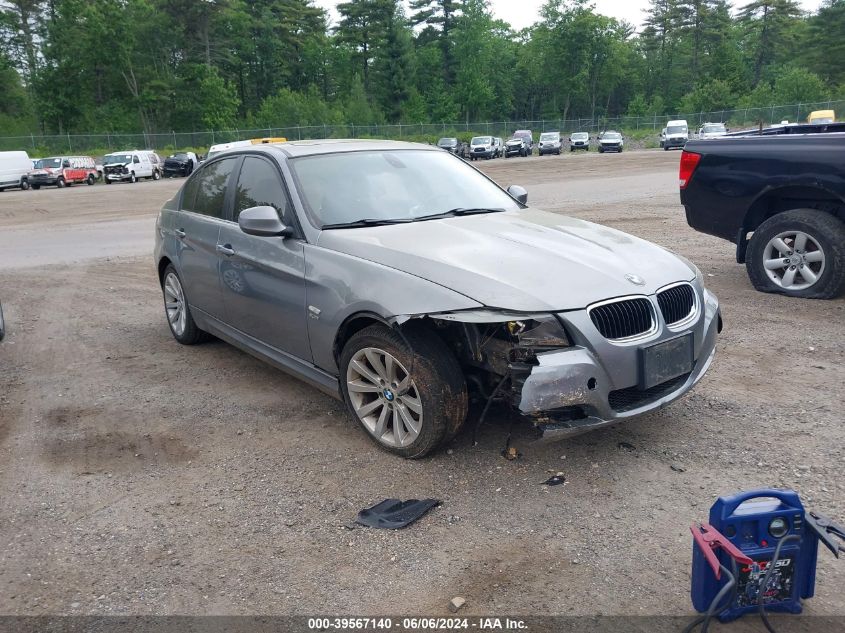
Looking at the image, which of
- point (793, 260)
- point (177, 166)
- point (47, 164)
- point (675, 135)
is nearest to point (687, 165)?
point (793, 260)

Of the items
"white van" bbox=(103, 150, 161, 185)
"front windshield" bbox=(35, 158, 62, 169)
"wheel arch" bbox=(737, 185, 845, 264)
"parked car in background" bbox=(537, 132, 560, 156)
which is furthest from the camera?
"parked car in background" bbox=(537, 132, 560, 156)

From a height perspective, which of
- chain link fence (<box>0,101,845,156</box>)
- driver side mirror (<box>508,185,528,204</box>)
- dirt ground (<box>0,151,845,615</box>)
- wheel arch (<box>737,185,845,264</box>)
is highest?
chain link fence (<box>0,101,845,156</box>)

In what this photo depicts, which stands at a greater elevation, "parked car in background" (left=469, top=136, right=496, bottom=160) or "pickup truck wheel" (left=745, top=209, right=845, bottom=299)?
"parked car in background" (left=469, top=136, right=496, bottom=160)

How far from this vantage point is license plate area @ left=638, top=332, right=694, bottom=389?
3.66 meters

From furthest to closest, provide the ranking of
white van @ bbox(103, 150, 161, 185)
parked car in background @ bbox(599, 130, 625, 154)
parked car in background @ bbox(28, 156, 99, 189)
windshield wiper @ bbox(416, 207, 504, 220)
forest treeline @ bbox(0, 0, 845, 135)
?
1. forest treeline @ bbox(0, 0, 845, 135)
2. parked car in background @ bbox(599, 130, 625, 154)
3. white van @ bbox(103, 150, 161, 185)
4. parked car in background @ bbox(28, 156, 99, 189)
5. windshield wiper @ bbox(416, 207, 504, 220)

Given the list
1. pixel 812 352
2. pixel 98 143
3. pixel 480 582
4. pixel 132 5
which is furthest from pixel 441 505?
pixel 132 5

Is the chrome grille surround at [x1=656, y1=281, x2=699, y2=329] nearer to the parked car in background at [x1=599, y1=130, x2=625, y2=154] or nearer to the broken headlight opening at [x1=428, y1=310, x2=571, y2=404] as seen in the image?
the broken headlight opening at [x1=428, y1=310, x2=571, y2=404]

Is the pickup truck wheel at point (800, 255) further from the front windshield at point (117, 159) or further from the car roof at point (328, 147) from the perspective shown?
the front windshield at point (117, 159)

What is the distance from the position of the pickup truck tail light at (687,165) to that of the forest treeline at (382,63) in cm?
6477

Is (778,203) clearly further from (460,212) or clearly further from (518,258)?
(518,258)

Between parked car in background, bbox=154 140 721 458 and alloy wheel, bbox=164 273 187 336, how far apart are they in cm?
105

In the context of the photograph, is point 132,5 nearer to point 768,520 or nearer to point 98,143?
point 98,143

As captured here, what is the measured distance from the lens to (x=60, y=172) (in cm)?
3638

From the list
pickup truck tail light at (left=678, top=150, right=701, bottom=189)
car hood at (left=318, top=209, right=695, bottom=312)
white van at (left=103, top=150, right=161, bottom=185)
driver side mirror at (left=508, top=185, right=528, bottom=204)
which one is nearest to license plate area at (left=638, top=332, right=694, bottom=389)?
car hood at (left=318, top=209, right=695, bottom=312)
